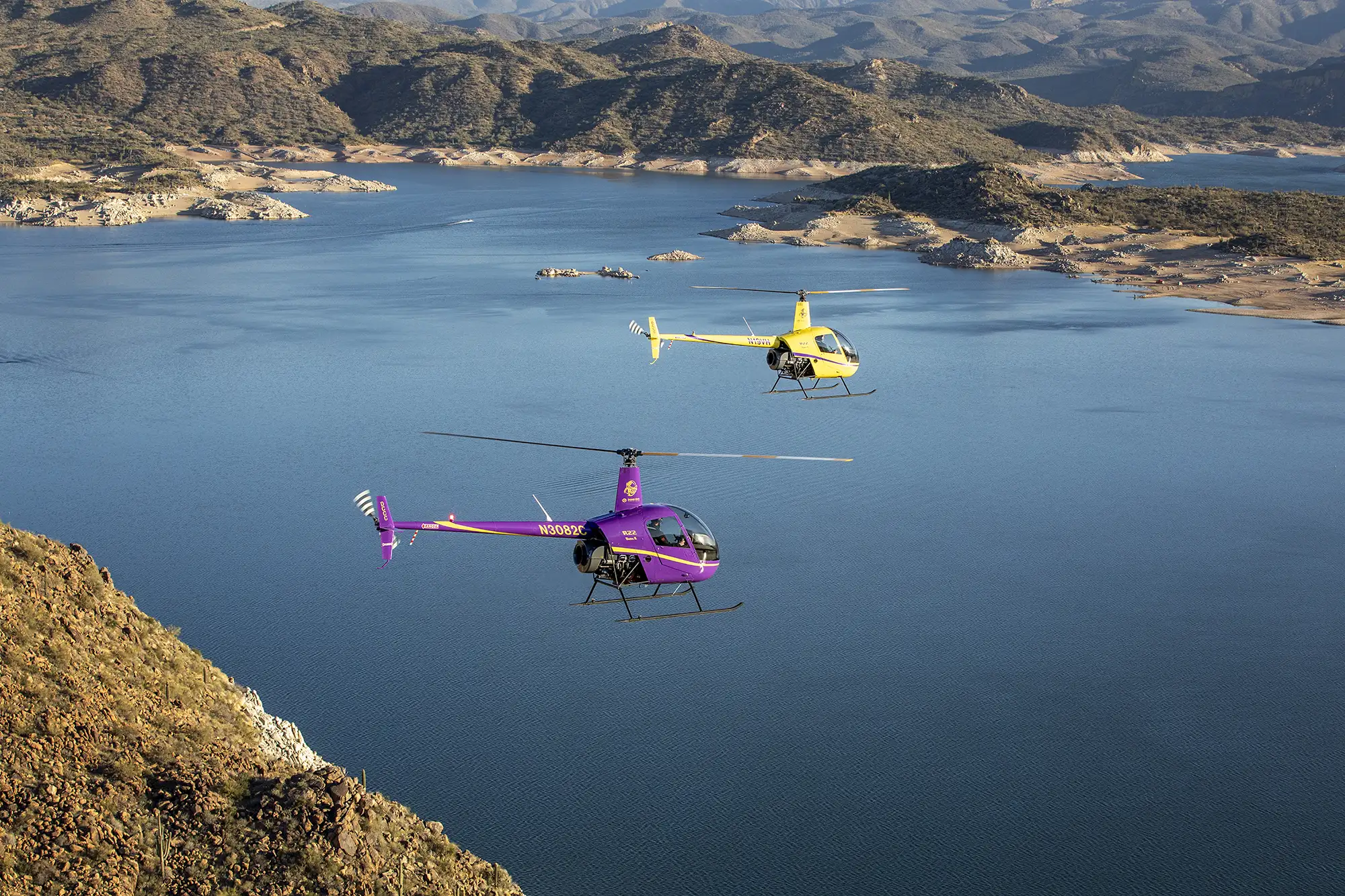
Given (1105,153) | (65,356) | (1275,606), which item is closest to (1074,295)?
(1275,606)

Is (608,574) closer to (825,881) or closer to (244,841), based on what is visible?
(825,881)

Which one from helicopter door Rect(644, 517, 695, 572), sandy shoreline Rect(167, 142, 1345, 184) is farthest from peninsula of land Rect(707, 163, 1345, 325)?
helicopter door Rect(644, 517, 695, 572)

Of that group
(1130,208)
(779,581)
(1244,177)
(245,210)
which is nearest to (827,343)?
(779,581)

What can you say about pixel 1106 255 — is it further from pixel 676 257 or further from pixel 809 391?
pixel 809 391

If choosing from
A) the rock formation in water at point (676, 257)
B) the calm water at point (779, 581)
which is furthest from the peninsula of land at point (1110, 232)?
the rock formation in water at point (676, 257)

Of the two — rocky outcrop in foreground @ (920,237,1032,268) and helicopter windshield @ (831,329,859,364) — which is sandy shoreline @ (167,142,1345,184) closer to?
rocky outcrop in foreground @ (920,237,1032,268)

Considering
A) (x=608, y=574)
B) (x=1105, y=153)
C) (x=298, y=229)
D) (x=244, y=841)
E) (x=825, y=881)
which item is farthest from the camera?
(x=1105, y=153)
